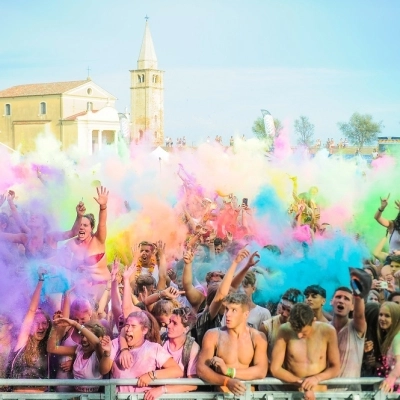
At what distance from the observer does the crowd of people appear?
486cm

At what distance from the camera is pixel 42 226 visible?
6750 mm

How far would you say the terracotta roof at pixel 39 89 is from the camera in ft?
29.2

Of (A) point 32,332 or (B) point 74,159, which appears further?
(B) point 74,159

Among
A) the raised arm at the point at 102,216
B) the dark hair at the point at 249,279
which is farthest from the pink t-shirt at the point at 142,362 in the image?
the raised arm at the point at 102,216

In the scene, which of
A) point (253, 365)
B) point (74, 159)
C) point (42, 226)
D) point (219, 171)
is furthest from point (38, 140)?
point (253, 365)

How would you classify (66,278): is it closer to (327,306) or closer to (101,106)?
(327,306)

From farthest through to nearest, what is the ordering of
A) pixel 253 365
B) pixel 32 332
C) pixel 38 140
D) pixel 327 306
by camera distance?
pixel 38 140
pixel 327 306
pixel 32 332
pixel 253 365

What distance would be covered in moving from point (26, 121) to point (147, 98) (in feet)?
7.72

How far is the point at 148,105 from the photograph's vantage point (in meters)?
9.45

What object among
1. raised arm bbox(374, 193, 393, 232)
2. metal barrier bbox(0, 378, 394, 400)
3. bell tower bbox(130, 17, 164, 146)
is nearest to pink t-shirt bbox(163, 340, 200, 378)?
metal barrier bbox(0, 378, 394, 400)

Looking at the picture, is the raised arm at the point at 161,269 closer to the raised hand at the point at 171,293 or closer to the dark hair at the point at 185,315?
the raised hand at the point at 171,293

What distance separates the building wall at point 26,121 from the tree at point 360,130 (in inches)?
132

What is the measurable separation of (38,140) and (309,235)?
3685 mm

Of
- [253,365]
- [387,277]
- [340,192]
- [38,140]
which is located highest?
[38,140]
